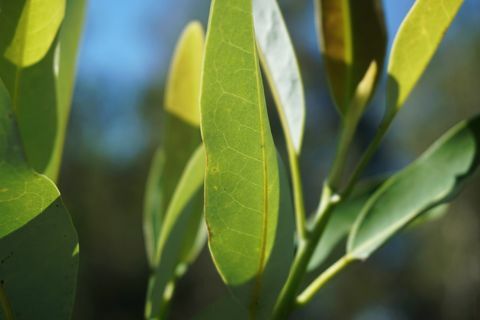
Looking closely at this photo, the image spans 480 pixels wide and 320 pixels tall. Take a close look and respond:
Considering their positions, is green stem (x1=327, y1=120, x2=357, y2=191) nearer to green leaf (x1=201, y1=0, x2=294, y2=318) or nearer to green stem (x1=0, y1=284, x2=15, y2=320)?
green leaf (x1=201, y1=0, x2=294, y2=318)

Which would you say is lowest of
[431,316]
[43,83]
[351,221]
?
[431,316]

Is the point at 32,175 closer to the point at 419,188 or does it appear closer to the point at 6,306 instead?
the point at 6,306

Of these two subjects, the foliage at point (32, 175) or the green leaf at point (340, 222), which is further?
the green leaf at point (340, 222)

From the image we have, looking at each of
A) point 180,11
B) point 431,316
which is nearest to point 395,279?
point 431,316

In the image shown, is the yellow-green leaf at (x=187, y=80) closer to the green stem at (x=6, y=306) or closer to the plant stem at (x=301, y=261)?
the plant stem at (x=301, y=261)

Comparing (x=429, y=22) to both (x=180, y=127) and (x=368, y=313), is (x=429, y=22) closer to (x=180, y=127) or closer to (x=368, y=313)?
(x=180, y=127)

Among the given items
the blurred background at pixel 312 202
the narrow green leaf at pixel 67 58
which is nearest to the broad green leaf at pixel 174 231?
the narrow green leaf at pixel 67 58

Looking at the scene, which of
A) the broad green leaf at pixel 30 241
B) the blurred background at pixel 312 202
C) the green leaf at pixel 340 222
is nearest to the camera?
the broad green leaf at pixel 30 241

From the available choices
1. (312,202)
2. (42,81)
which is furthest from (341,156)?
(312,202)
